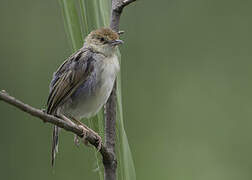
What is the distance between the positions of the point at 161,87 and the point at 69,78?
2.96m

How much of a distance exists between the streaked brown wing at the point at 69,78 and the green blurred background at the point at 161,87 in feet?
7.36

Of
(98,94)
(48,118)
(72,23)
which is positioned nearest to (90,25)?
(72,23)

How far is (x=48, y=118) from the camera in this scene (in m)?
2.23

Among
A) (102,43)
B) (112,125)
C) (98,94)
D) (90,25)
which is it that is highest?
(102,43)

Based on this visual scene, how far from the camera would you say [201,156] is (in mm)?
5766

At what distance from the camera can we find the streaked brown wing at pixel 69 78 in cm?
346

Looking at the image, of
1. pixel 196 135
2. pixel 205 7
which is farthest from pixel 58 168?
pixel 205 7

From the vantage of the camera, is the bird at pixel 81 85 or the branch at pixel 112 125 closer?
the branch at pixel 112 125

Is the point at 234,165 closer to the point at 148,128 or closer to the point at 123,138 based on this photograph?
the point at 148,128

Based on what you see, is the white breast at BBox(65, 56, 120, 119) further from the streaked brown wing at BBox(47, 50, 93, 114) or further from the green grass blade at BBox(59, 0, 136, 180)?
the green grass blade at BBox(59, 0, 136, 180)

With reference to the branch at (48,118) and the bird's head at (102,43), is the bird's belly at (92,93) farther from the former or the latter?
the branch at (48,118)

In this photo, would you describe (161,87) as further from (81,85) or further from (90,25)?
(90,25)

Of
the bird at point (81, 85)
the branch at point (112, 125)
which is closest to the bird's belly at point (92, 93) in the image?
the bird at point (81, 85)

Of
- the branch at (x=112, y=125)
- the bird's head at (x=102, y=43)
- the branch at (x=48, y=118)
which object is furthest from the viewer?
the bird's head at (x=102, y=43)
